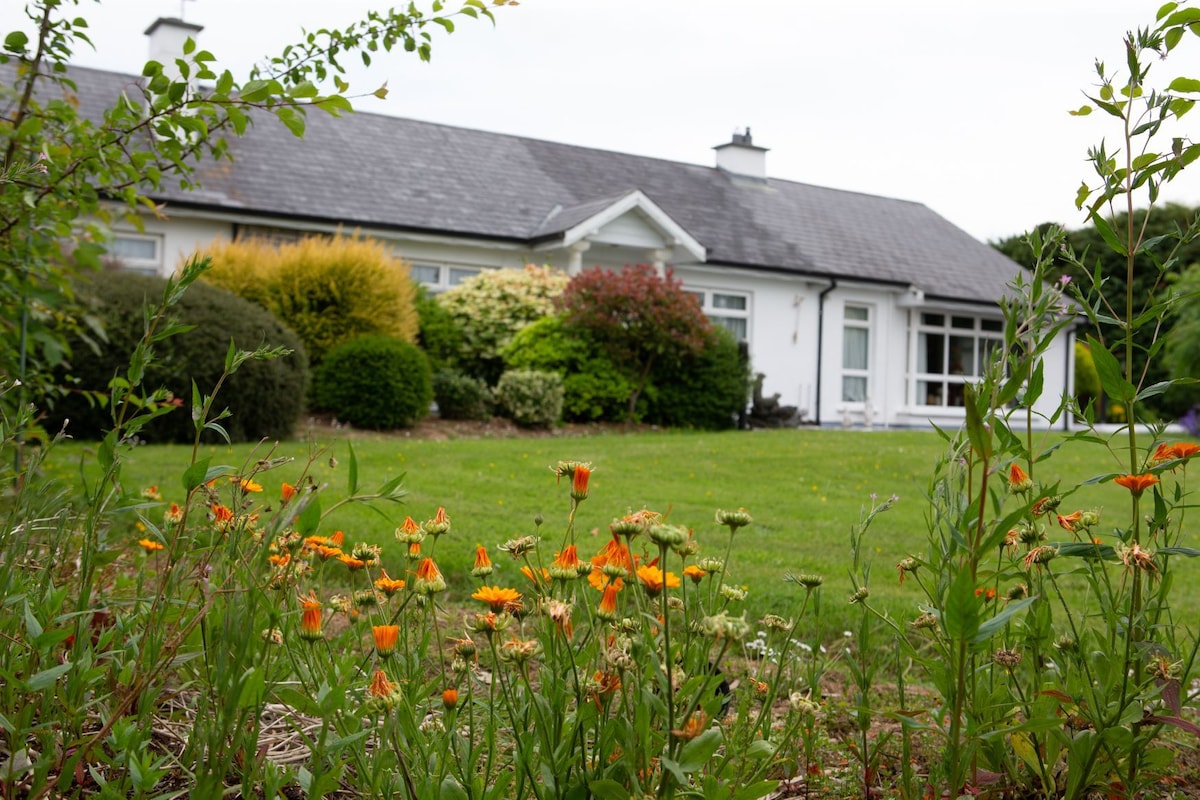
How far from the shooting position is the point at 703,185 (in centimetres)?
2303

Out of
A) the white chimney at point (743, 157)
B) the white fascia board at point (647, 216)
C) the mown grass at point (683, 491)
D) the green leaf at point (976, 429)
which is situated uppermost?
the white chimney at point (743, 157)

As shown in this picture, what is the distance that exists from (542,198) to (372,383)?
8.31m

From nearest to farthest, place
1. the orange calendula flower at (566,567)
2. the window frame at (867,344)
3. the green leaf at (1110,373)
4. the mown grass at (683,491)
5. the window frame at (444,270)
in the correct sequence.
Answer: the orange calendula flower at (566,567)
the green leaf at (1110,373)
the mown grass at (683,491)
the window frame at (444,270)
the window frame at (867,344)

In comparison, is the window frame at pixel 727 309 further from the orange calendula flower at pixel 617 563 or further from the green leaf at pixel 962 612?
the green leaf at pixel 962 612

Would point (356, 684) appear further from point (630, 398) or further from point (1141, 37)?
point (630, 398)

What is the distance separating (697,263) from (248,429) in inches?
408

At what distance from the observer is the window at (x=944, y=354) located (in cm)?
2245

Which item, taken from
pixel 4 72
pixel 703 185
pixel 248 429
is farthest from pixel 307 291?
pixel 703 185

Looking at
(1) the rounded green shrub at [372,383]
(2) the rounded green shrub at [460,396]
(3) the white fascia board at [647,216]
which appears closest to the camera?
(1) the rounded green shrub at [372,383]

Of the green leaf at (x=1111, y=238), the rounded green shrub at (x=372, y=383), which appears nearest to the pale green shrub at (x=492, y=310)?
the rounded green shrub at (x=372, y=383)

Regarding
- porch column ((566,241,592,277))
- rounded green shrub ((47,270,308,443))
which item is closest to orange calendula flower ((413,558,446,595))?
rounded green shrub ((47,270,308,443))

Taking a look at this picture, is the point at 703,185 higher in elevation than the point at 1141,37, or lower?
higher

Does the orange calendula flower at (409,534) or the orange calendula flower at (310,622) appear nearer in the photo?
the orange calendula flower at (310,622)

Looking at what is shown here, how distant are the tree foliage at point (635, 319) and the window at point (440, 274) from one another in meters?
3.02
